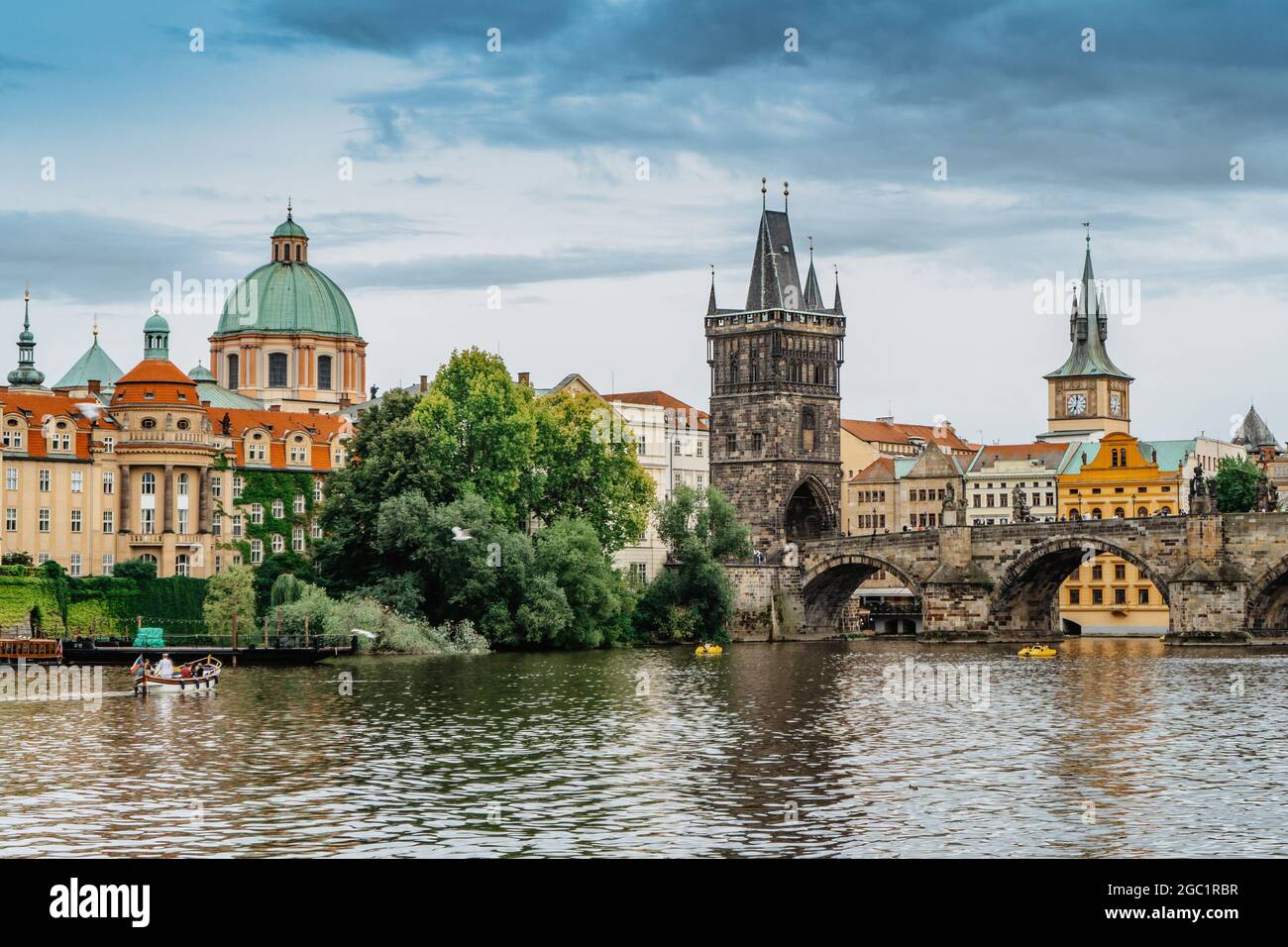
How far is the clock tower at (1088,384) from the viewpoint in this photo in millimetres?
179250

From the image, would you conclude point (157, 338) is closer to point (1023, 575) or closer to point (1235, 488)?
point (1023, 575)

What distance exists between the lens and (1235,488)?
5733 inches

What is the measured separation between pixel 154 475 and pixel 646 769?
220 feet

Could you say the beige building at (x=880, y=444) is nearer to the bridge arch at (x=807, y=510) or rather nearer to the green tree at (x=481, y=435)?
the bridge arch at (x=807, y=510)

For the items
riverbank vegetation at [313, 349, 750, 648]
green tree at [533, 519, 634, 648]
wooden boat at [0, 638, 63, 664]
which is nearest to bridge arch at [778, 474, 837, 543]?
riverbank vegetation at [313, 349, 750, 648]

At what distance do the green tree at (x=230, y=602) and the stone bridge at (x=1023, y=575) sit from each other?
116 feet

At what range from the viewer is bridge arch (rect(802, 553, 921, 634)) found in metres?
126

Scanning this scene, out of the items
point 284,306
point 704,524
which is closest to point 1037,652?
point 704,524

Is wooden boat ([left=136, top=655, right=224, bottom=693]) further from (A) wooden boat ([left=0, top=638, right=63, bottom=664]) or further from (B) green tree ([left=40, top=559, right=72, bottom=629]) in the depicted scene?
(B) green tree ([left=40, top=559, right=72, bottom=629])
